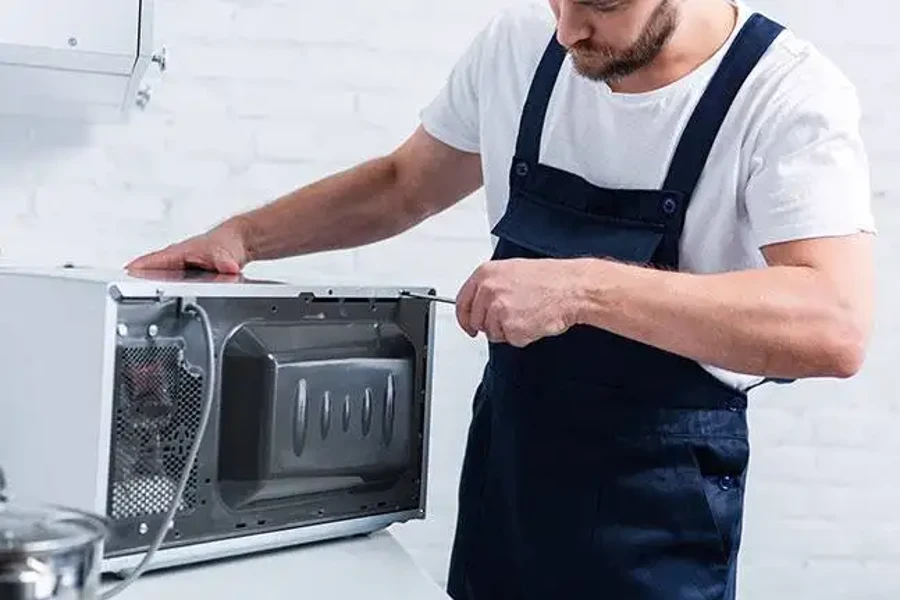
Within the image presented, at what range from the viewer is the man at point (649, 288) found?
100cm

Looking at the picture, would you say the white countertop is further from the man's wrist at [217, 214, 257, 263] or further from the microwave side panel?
the man's wrist at [217, 214, 257, 263]

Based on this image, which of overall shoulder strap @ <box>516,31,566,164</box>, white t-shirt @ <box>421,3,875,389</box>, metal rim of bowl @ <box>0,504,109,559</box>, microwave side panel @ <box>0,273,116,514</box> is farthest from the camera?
overall shoulder strap @ <box>516,31,566,164</box>

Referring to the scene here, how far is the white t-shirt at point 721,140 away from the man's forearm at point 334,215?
0.40ft

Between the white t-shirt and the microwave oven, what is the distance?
208 millimetres

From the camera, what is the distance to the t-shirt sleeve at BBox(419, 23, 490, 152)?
132cm

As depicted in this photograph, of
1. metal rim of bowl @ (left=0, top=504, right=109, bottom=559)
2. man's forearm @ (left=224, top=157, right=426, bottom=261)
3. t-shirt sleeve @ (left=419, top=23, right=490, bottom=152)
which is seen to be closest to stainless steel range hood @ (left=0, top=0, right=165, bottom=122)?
man's forearm @ (left=224, top=157, right=426, bottom=261)

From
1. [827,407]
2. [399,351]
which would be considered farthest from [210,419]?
[827,407]

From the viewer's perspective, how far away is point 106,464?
96 cm

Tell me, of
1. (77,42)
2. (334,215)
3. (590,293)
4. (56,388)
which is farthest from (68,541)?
(334,215)

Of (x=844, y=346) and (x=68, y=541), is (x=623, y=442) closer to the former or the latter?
(x=844, y=346)

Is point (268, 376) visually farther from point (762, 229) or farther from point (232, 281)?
point (762, 229)

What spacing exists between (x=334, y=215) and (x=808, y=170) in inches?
20.4

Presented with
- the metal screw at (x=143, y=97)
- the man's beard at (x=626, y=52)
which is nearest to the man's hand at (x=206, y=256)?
the metal screw at (x=143, y=97)

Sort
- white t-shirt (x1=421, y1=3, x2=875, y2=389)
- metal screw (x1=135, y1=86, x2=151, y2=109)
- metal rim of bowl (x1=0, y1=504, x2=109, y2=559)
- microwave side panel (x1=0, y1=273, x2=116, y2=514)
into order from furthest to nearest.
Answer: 1. metal screw (x1=135, y1=86, x2=151, y2=109)
2. white t-shirt (x1=421, y1=3, x2=875, y2=389)
3. microwave side panel (x1=0, y1=273, x2=116, y2=514)
4. metal rim of bowl (x1=0, y1=504, x2=109, y2=559)
